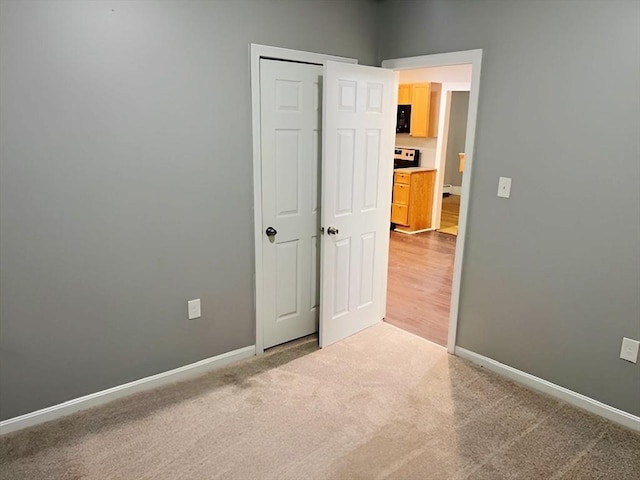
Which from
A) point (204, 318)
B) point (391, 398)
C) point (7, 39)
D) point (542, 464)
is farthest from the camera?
point (204, 318)

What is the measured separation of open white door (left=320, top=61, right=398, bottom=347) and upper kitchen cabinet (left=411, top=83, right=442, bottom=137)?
11.8 ft

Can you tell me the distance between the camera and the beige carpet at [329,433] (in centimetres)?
215

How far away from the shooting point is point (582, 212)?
254cm

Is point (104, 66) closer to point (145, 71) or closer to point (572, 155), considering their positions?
point (145, 71)

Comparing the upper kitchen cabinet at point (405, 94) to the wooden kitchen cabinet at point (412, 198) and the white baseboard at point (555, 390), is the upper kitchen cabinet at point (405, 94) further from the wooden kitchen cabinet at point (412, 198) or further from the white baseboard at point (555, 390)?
the white baseboard at point (555, 390)

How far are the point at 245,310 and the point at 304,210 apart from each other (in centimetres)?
80

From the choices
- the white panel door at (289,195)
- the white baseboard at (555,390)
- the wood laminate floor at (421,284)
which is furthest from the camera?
the wood laminate floor at (421,284)

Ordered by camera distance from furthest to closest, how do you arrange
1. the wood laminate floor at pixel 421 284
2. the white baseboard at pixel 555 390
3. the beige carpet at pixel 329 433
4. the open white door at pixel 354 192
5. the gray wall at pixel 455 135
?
the gray wall at pixel 455 135
the wood laminate floor at pixel 421 284
the open white door at pixel 354 192
the white baseboard at pixel 555 390
the beige carpet at pixel 329 433

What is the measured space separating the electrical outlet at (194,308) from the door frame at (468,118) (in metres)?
1.73

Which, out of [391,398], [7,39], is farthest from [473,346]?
[7,39]

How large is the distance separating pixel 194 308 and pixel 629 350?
249 centimetres

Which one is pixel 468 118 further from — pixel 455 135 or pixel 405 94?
pixel 455 135

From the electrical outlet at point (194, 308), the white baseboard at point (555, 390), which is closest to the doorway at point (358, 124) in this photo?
the white baseboard at point (555, 390)

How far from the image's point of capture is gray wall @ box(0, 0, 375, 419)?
216 centimetres
